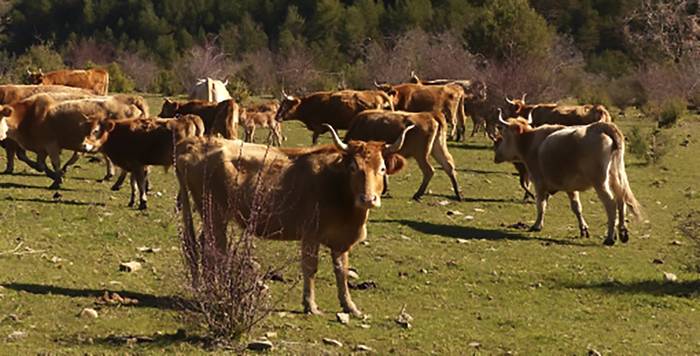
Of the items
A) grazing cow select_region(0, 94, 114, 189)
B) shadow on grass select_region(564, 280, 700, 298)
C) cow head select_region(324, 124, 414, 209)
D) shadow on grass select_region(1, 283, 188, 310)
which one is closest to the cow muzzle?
cow head select_region(324, 124, 414, 209)

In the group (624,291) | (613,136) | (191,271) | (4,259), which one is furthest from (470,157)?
(191,271)

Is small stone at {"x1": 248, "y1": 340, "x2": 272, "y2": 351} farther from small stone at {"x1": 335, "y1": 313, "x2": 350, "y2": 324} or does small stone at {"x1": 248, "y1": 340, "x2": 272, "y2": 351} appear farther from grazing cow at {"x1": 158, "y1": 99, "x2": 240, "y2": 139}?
grazing cow at {"x1": 158, "y1": 99, "x2": 240, "y2": 139}

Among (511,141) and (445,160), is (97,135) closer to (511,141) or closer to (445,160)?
(445,160)

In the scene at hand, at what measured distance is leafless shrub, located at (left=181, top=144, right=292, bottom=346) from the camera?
8.70 m

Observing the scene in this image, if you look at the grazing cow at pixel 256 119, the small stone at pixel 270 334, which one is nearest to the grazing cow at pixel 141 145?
the small stone at pixel 270 334

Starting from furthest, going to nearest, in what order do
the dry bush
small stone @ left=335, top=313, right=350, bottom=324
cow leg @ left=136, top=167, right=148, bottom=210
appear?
the dry bush → cow leg @ left=136, top=167, right=148, bottom=210 → small stone @ left=335, top=313, right=350, bottom=324

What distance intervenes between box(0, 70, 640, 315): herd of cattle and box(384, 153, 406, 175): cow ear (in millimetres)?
12

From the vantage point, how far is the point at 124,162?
642 inches

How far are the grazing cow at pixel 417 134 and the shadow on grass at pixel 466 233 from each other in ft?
8.11

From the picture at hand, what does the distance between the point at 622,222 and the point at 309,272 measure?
7.12 metres

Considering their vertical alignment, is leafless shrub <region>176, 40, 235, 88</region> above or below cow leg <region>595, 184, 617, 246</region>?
below

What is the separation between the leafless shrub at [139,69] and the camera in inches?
1984

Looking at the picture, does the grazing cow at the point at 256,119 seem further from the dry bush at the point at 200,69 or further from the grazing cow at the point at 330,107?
the dry bush at the point at 200,69

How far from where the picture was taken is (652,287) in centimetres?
1275
